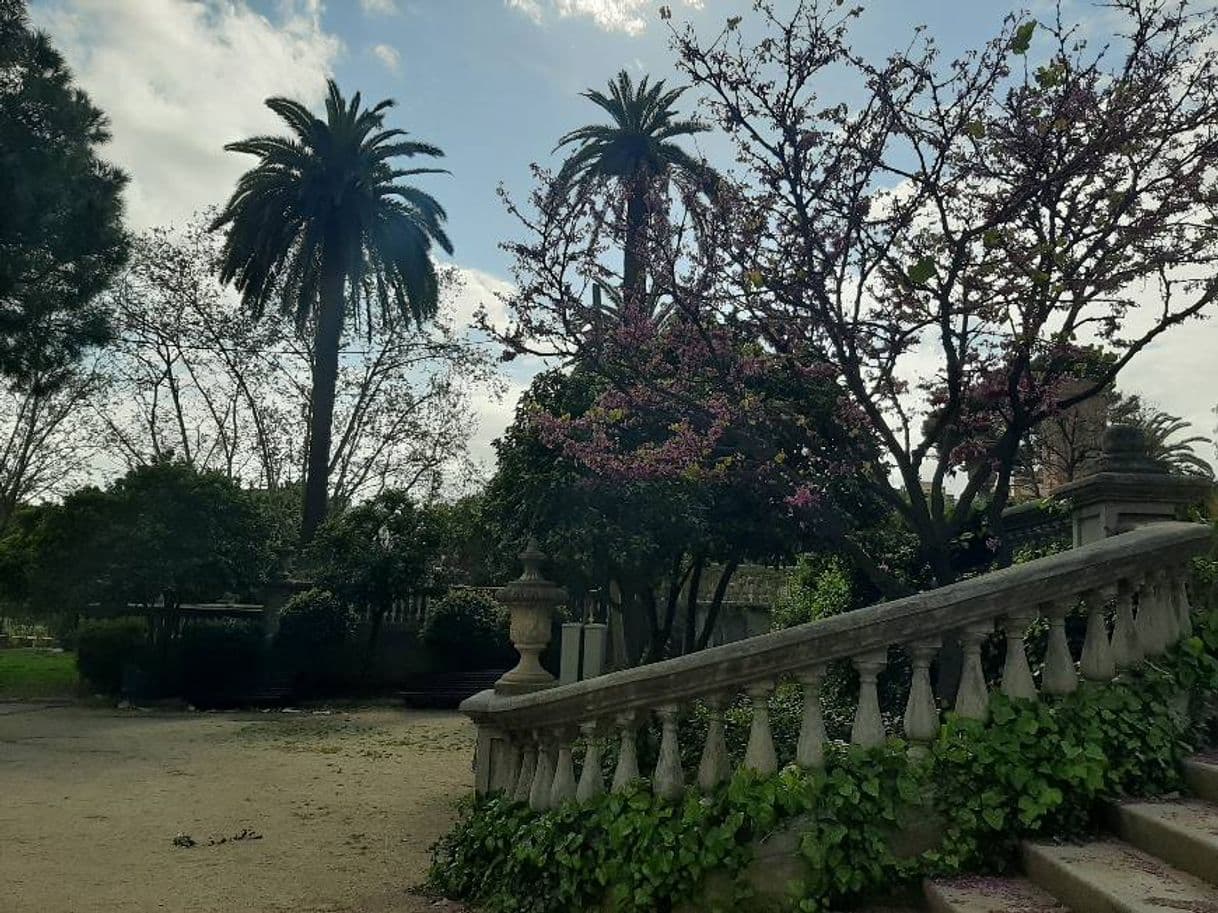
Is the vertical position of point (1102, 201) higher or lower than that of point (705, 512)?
higher

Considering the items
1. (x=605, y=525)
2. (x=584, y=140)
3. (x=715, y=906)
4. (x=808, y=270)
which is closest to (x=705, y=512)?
(x=605, y=525)

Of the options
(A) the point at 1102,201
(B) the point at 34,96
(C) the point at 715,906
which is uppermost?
(B) the point at 34,96

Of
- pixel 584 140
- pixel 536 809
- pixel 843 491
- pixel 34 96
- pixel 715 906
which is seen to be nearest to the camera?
pixel 715 906

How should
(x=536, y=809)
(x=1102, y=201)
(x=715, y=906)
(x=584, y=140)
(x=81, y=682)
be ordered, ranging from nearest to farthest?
1. (x=715, y=906)
2. (x=536, y=809)
3. (x=1102, y=201)
4. (x=81, y=682)
5. (x=584, y=140)

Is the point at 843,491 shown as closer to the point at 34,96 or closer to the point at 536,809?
the point at 536,809

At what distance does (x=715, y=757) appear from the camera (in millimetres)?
3924

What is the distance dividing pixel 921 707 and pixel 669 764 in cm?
106

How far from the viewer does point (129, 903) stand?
16.2 ft

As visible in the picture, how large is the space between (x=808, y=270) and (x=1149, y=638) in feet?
8.27

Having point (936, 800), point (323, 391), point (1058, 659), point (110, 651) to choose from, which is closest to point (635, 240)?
point (1058, 659)

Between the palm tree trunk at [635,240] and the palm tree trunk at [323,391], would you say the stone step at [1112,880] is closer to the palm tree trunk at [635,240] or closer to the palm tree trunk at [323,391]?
the palm tree trunk at [635,240]

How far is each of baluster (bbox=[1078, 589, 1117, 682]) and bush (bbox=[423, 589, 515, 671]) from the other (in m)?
15.1

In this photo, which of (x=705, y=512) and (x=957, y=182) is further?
(x=705, y=512)

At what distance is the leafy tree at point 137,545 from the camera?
626 inches
